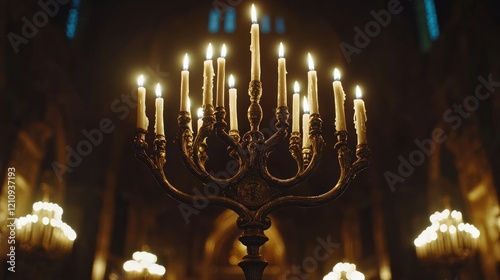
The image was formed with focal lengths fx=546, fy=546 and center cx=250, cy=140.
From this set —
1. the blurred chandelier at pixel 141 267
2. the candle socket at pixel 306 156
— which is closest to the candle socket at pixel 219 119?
the candle socket at pixel 306 156

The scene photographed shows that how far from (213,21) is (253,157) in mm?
14552

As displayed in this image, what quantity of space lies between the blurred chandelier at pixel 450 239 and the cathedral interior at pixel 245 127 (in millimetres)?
190

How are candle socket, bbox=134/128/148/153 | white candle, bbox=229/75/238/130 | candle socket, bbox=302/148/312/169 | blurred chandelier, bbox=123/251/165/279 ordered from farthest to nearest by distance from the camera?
blurred chandelier, bbox=123/251/165/279
candle socket, bbox=302/148/312/169
white candle, bbox=229/75/238/130
candle socket, bbox=134/128/148/153

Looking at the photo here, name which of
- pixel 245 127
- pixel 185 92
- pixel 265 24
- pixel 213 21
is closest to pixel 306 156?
pixel 185 92

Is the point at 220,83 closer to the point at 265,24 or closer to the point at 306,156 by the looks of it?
the point at 306,156

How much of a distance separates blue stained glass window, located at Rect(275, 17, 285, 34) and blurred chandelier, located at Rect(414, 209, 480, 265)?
8.88 m

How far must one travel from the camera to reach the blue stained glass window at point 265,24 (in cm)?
1678

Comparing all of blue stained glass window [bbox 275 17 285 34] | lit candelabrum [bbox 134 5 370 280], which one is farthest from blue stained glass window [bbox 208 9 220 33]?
lit candelabrum [bbox 134 5 370 280]

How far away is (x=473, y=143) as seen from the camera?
9.69 metres

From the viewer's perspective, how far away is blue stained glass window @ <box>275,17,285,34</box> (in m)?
16.7

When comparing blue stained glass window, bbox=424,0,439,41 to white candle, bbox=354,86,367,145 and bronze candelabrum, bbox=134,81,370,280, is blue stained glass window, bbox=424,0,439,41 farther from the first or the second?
bronze candelabrum, bbox=134,81,370,280

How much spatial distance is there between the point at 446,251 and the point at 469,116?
8.16ft

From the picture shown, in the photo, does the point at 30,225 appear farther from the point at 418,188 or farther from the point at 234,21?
the point at 234,21

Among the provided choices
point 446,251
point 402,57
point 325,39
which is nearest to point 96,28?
point 325,39
